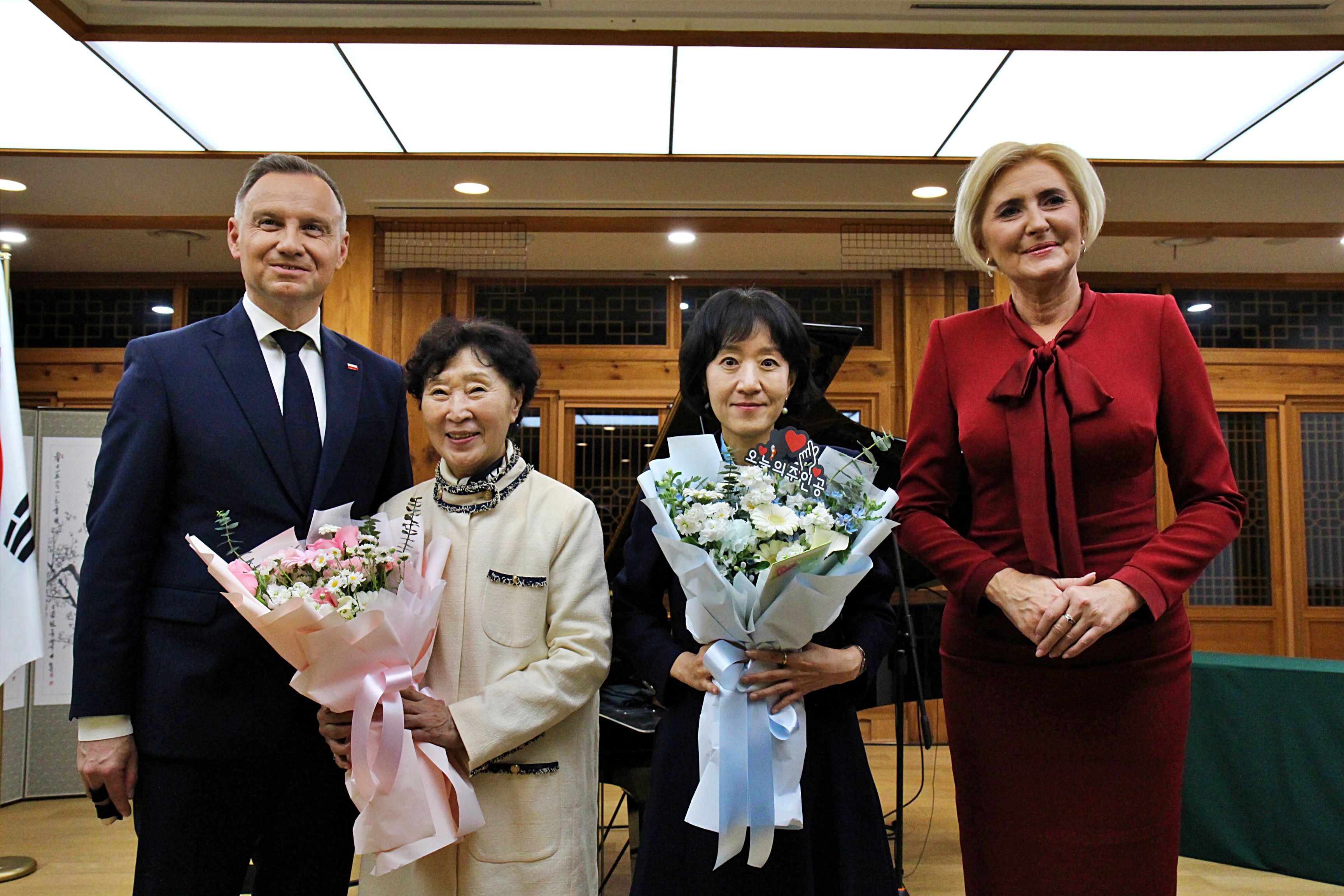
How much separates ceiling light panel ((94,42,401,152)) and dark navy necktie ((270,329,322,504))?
208 cm

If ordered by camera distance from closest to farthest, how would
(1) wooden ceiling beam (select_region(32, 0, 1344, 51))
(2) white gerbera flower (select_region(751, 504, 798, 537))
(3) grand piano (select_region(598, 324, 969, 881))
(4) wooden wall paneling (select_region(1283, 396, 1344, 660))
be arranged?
(2) white gerbera flower (select_region(751, 504, 798, 537)), (3) grand piano (select_region(598, 324, 969, 881)), (1) wooden ceiling beam (select_region(32, 0, 1344, 51)), (4) wooden wall paneling (select_region(1283, 396, 1344, 660))

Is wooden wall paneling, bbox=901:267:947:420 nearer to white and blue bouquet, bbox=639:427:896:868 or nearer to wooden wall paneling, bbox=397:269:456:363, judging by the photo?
wooden wall paneling, bbox=397:269:456:363

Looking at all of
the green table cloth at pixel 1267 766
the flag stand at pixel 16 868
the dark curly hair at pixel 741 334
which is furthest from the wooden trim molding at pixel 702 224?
the dark curly hair at pixel 741 334

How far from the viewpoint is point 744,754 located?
1.45 metres

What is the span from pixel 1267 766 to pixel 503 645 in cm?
317

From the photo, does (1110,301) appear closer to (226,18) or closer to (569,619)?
(569,619)

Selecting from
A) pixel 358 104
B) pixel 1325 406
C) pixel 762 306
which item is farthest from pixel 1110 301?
pixel 1325 406

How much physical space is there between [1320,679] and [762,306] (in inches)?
114

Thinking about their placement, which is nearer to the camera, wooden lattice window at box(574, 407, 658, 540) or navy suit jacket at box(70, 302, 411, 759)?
navy suit jacket at box(70, 302, 411, 759)

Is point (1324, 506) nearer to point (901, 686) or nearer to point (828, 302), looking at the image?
point (828, 302)

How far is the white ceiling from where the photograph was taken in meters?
3.50

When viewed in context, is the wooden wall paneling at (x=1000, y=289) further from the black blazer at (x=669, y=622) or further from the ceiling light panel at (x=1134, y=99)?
the black blazer at (x=669, y=622)

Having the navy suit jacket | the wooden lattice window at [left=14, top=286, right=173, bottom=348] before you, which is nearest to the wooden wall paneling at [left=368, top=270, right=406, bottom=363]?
the wooden lattice window at [left=14, top=286, right=173, bottom=348]

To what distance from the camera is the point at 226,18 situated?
329cm
